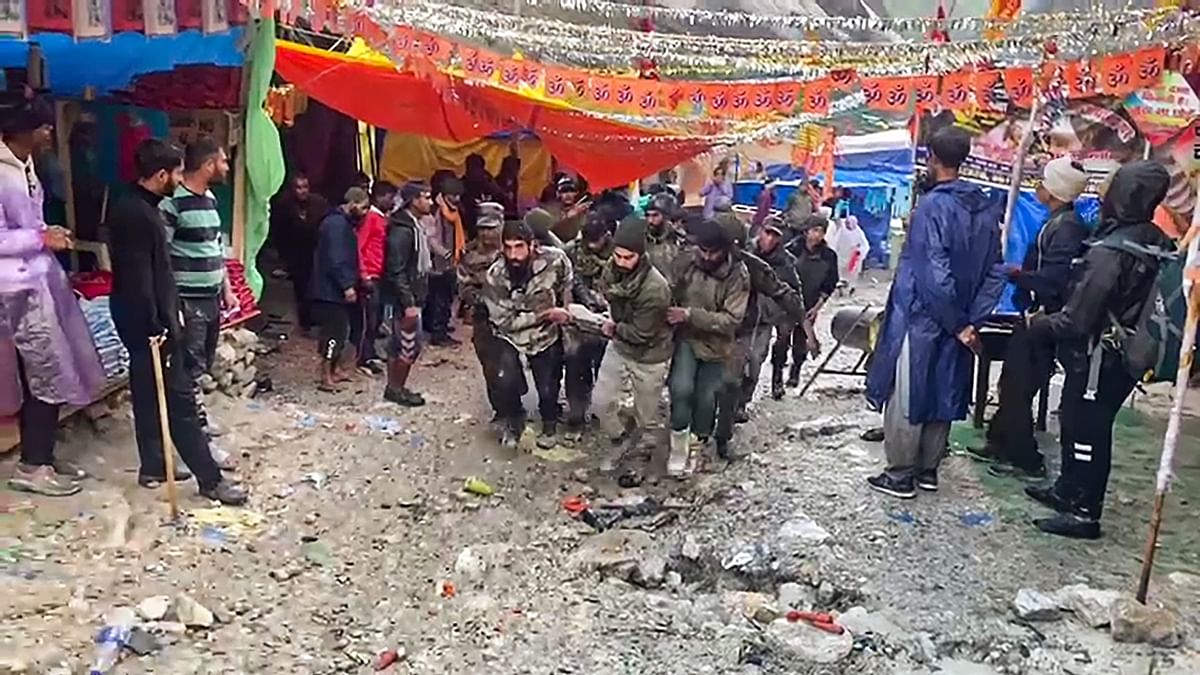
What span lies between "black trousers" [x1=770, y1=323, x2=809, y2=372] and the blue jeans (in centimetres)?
182

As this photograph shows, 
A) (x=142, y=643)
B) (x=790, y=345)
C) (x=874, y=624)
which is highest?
(x=142, y=643)

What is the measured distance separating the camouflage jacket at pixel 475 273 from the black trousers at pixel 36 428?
2605mm

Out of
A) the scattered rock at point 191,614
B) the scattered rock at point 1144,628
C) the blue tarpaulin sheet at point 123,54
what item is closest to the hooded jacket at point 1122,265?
the scattered rock at point 1144,628

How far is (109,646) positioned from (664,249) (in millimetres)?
4257

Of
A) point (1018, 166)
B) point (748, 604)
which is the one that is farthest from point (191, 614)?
point (1018, 166)

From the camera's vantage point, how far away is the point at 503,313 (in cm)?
694

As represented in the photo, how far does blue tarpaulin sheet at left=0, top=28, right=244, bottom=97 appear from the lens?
7.02 metres

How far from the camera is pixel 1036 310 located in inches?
262

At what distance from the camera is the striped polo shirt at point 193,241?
17.9 ft

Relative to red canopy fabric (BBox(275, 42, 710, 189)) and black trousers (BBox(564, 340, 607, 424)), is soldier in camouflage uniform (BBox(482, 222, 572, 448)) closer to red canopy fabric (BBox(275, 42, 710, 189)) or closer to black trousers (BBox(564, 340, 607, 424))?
black trousers (BBox(564, 340, 607, 424))

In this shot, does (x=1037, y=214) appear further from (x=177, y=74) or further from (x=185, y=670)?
(x=185, y=670)

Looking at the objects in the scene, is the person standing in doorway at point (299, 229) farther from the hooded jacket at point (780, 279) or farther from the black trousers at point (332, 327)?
the hooded jacket at point (780, 279)

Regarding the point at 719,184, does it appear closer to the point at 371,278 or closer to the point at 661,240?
the point at 371,278

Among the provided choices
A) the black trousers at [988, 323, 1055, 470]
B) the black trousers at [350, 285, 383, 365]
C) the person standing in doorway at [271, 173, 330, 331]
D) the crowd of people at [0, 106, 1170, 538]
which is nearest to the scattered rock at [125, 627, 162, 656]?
the crowd of people at [0, 106, 1170, 538]
